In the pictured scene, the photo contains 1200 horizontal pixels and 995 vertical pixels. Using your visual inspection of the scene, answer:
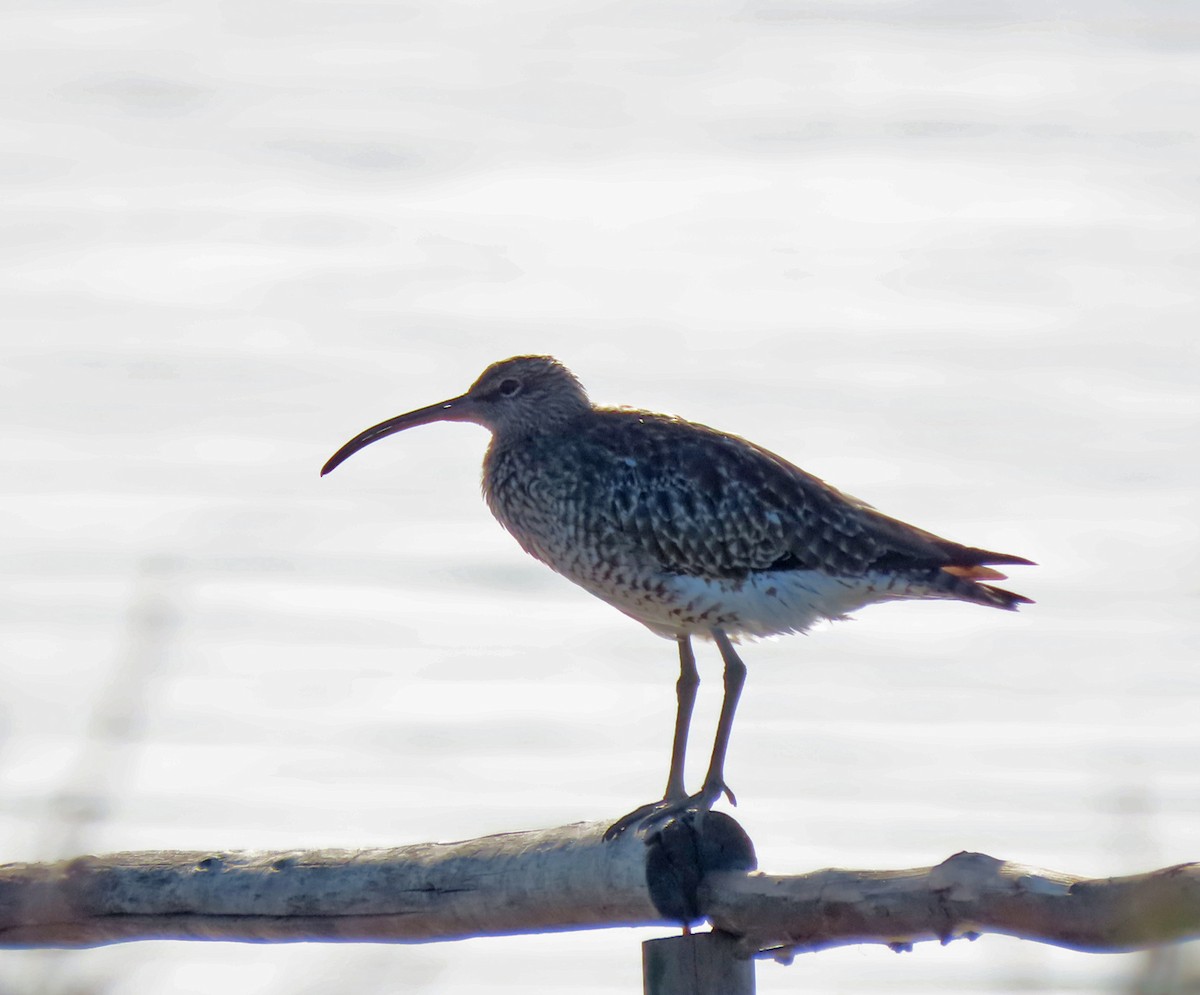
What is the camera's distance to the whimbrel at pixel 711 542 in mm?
8477

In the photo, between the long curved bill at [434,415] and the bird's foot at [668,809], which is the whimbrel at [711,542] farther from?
the long curved bill at [434,415]

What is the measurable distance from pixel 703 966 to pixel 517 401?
14.3ft

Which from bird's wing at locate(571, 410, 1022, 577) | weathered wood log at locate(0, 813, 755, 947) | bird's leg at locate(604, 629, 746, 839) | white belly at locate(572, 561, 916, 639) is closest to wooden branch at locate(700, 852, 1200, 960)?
weathered wood log at locate(0, 813, 755, 947)

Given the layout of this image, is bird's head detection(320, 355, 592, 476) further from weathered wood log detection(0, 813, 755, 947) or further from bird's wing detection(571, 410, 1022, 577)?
weathered wood log detection(0, 813, 755, 947)

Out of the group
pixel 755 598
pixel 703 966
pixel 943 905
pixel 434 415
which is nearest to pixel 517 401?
pixel 434 415

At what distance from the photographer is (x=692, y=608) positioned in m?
8.43

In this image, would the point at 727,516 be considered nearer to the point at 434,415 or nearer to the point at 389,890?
the point at 434,415

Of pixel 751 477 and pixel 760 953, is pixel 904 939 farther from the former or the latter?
pixel 751 477

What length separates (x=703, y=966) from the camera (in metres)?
5.75

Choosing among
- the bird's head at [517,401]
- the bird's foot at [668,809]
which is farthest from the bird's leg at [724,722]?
the bird's head at [517,401]

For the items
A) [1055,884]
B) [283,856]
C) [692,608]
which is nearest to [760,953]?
[1055,884]

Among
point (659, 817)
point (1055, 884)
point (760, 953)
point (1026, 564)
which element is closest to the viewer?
point (1055, 884)

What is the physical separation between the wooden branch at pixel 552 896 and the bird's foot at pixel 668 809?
0.07 m

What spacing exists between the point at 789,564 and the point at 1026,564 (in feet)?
3.58
